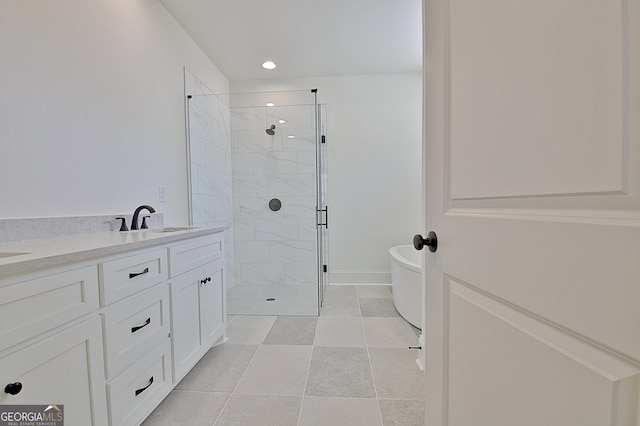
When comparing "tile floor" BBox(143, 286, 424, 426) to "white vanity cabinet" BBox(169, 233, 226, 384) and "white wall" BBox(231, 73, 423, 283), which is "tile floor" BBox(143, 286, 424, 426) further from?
"white wall" BBox(231, 73, 423, 283)

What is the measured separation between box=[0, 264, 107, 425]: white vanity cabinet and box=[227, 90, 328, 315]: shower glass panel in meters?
2.17

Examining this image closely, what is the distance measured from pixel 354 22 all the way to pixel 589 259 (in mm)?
2639

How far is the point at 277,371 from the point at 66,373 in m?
1.10

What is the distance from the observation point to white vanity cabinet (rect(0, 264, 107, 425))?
28.5 inches

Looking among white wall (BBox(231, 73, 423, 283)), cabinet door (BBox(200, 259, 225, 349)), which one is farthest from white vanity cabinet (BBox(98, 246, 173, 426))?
white wall (BBox(231, 73, 423, 283))

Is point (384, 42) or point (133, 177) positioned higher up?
point (384, 42)

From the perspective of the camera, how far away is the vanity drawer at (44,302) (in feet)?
2.35

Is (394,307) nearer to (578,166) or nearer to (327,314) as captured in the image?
(327,314)

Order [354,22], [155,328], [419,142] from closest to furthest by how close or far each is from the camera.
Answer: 1. [155,328]
2. [354,22]
3. [419,142]

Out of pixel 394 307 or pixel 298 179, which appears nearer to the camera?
pixel 394 307

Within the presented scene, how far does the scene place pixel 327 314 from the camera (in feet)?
8.51

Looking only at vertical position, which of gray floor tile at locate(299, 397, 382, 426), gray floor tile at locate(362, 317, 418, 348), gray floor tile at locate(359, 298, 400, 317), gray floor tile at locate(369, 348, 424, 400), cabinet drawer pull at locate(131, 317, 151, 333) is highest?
cabinet drawer pull at locate(131, 317, 151, 333)

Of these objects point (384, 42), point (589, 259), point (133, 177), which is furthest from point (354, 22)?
point (589, 259)

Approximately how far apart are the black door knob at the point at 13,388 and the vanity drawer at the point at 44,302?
109 mm
